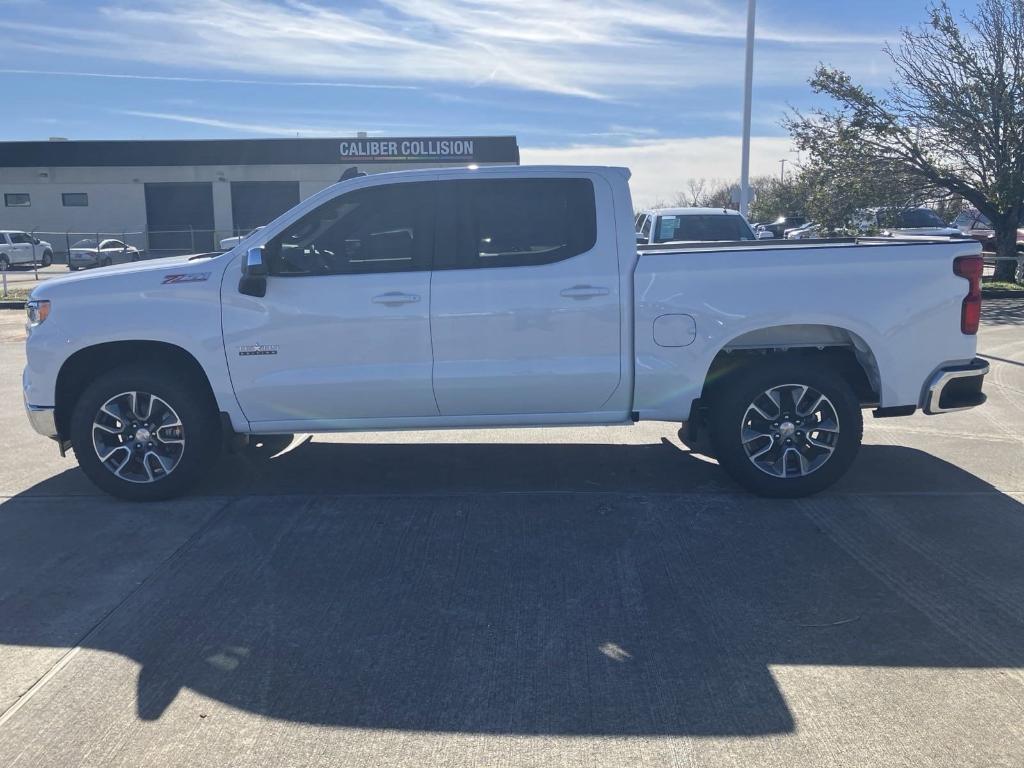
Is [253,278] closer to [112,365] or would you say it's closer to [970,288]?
[112,365]

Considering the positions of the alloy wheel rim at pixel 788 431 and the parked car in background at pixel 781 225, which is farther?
the parked car in background at pixel 781 225

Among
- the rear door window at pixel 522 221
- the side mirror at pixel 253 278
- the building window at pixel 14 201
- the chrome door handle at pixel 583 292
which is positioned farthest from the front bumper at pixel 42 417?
the building window at pixel 14 201

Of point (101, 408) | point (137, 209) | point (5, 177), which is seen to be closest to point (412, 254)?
point (101, 408)

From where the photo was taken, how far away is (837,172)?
21406 mm

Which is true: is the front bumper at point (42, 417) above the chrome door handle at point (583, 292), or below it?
below

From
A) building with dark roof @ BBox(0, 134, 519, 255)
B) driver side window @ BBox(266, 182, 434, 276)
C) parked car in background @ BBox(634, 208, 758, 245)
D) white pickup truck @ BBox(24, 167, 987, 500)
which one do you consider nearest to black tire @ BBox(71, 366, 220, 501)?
white pickup truck @ BBox(24, 167, 987, 500)

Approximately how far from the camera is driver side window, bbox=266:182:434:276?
6.10m

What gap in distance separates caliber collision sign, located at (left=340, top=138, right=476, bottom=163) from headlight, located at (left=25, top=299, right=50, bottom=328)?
135 ft

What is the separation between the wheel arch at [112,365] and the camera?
6.20 meters

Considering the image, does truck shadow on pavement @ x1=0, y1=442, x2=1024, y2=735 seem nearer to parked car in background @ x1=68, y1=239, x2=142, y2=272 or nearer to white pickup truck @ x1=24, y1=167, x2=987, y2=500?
white pickup truck @ x1=24, y1=167, x2=987, y2=500

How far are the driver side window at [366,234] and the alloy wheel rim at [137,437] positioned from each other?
133 centimetres

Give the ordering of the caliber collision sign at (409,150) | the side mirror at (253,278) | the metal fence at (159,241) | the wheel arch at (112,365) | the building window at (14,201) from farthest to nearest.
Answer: the building window at (14,201) → the caliber collision sign at (409,150) → the metal fence at (159,241) → the wheel arch at (112,365) → the side mirror at (253,278)

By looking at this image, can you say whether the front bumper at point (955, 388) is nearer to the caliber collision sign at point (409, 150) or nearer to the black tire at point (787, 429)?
the black tire at point (787, 429)

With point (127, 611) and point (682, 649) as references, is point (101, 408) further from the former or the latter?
point (682, 649)
